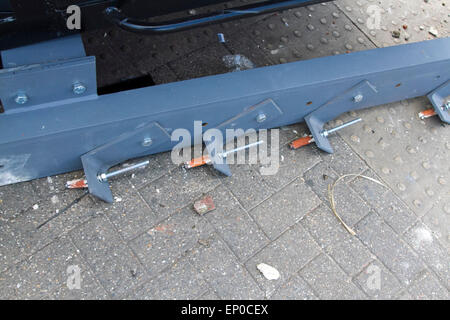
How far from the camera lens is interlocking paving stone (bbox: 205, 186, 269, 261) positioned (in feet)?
6.40

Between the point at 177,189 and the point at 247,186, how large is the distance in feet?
1.07

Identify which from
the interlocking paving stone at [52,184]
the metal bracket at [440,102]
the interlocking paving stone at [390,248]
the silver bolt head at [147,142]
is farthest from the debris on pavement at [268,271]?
the metal bracket at [440,102]

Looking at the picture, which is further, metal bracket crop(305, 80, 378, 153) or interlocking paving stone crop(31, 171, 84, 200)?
metal bracket crop(305, 80, 378, 153)

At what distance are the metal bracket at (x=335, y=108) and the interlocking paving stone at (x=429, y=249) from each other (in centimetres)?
54

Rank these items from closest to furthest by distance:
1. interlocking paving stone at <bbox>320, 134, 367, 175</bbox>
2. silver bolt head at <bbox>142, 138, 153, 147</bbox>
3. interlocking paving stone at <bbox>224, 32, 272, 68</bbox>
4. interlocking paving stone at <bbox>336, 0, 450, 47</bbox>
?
1. silver bolt head at <bbox>142, 138, 153, 147</bbox>
2. interlocking paving stone at <bbox>320, 134, 367, 175</bbox>
3. interlocking paving stone at <bbox>224, 32, 272, 68</bbox>
4. interlocking paving stone at <bbox>336, 0, 450, 47</bbox>

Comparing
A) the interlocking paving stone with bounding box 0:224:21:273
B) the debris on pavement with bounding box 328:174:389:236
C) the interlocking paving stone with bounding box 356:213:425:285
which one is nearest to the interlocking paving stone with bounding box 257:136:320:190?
the debris on pavement with bounding box 328:174:389:236

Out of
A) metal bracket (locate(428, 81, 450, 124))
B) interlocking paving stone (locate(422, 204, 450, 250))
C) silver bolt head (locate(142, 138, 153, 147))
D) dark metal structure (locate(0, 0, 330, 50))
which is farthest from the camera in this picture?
metal bracket (locate(428, 81, 450, 124))

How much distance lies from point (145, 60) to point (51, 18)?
2.94 feet

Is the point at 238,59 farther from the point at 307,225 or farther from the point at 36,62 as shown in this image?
the point at 36,62

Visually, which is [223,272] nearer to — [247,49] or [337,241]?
[337,241]

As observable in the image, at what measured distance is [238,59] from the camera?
247 centimetres

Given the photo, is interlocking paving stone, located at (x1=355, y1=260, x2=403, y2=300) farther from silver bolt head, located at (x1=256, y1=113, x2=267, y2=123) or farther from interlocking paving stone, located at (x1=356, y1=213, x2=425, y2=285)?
silver bolt head, located at (x1=256, y1=113, x2=267, y2=123)

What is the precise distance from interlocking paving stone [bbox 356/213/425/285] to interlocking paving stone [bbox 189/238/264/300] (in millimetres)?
569
